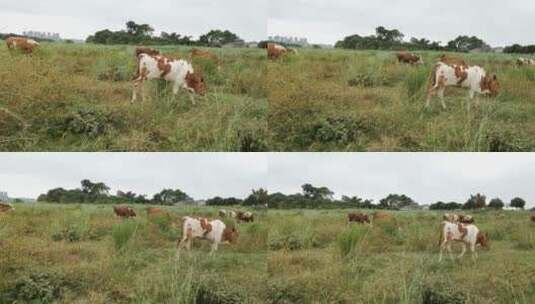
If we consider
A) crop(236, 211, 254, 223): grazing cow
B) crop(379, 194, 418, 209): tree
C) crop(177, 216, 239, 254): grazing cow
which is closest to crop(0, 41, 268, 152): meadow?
crop(236, 211, 254, 223): grazing cow

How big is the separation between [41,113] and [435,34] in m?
2.68

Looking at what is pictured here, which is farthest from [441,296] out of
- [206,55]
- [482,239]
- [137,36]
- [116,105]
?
[137,36]

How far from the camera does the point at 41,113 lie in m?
4.59

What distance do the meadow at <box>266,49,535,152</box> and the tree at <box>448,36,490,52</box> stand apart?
7cm

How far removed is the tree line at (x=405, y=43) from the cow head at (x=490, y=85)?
0.20 m

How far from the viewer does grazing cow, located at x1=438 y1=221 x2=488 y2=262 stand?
16.1 feet

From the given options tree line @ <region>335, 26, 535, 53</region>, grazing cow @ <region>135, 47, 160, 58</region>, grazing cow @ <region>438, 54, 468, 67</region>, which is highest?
tree line @ <region>335, 26, 535, 53</region>

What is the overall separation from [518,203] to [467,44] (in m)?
1.15

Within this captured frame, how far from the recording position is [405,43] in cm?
493

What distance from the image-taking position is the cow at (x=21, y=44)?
186 inches

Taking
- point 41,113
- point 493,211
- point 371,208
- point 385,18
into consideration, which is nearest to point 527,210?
point 493,211

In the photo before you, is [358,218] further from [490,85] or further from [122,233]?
[122,233]

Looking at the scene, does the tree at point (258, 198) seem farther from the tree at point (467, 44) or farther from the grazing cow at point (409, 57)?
the tree at point (467, 44)

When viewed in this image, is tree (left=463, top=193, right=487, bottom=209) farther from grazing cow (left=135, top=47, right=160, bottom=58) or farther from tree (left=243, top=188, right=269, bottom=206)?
grazing cow (left=135, top=47, right=160, bottom=58)
